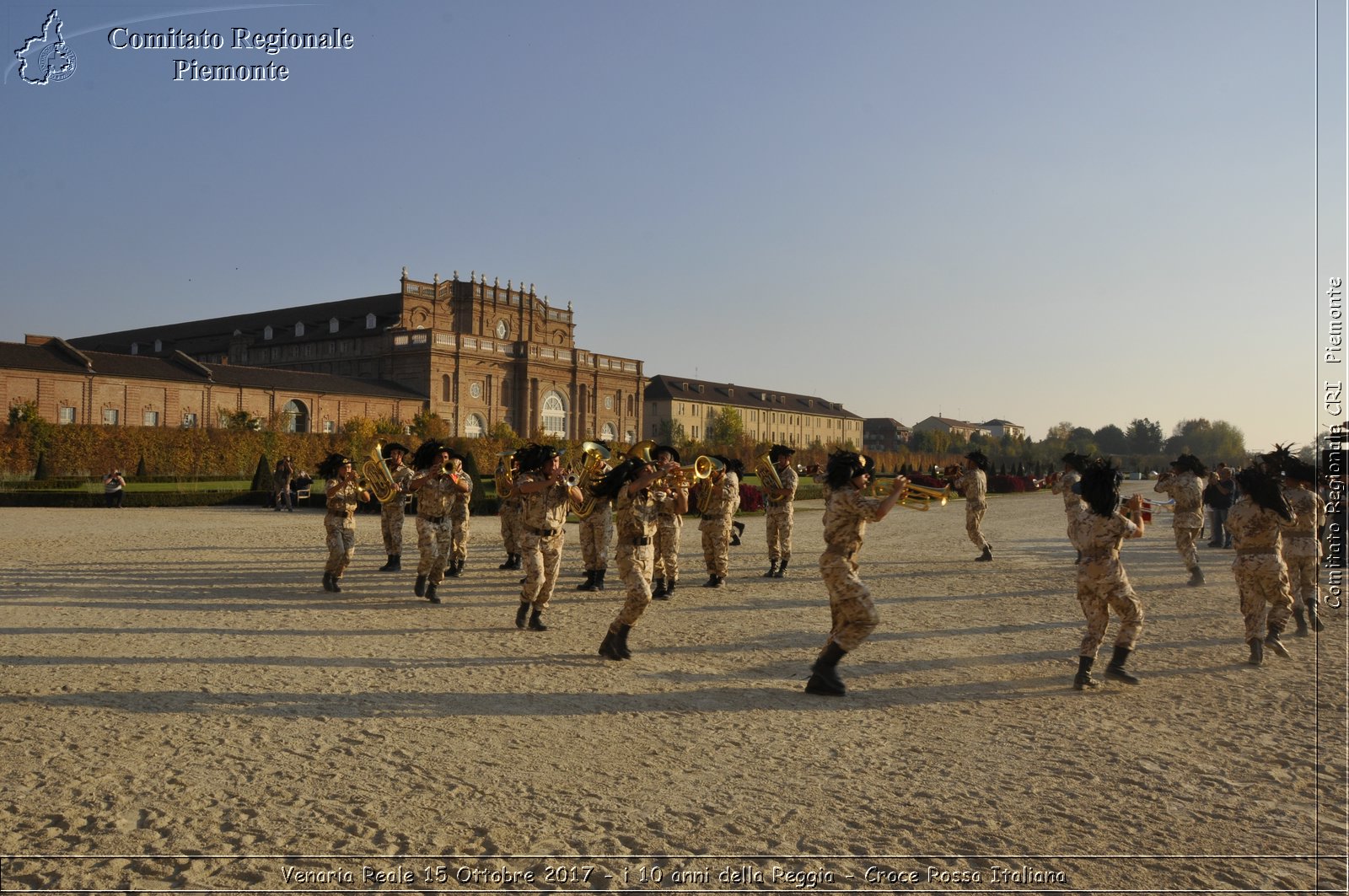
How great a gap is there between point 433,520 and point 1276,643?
8.80 meters

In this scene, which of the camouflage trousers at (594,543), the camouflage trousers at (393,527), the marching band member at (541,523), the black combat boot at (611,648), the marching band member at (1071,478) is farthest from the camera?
the camouflage trousers at (393,527)

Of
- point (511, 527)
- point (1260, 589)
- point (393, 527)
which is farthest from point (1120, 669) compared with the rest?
point (393, 527)

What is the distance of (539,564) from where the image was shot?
366 inches

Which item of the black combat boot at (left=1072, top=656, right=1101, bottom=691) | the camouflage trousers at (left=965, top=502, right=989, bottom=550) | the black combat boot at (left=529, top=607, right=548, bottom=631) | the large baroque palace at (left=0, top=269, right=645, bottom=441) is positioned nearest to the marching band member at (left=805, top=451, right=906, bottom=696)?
the black combat boot at (left=1072, top=656, right=1101, bottom=691)

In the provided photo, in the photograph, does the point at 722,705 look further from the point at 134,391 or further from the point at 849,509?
the point at 134,391

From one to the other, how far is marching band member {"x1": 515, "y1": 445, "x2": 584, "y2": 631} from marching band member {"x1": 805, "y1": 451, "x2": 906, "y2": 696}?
291cm

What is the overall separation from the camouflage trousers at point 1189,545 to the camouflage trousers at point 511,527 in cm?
965

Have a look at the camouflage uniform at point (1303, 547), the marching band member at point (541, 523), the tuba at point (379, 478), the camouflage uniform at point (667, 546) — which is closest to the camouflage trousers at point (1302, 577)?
the camouflage uniform at point (1303, 547)

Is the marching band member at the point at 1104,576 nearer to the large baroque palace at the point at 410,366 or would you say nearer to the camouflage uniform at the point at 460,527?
the camouflage uniform at the point at 460,527

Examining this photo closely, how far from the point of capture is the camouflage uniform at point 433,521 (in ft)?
36.2

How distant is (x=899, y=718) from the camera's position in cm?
650

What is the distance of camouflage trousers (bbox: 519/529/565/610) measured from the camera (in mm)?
9242

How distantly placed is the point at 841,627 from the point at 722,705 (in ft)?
3.47

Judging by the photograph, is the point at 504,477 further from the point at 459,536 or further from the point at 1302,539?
the point at 1302,539
